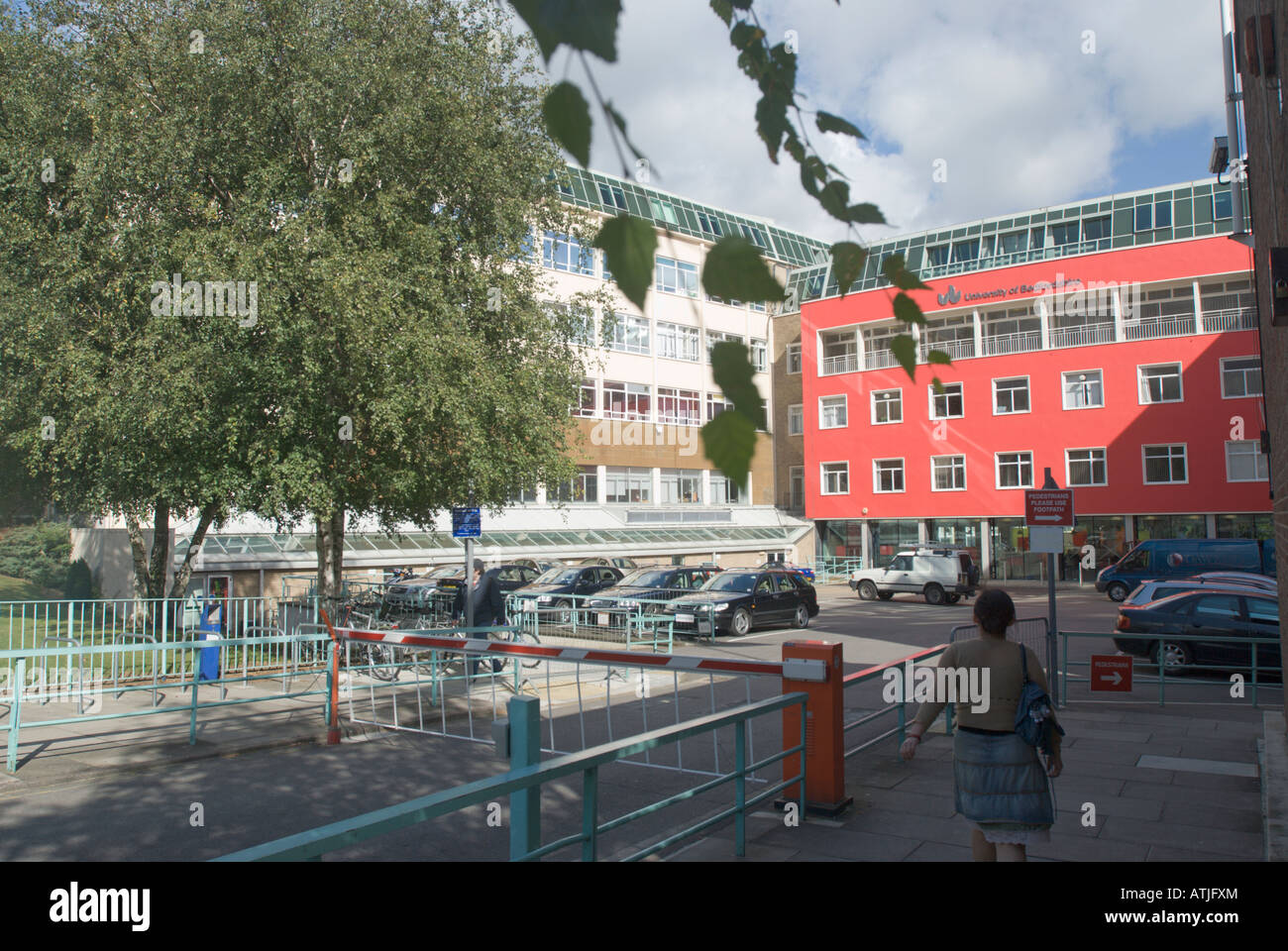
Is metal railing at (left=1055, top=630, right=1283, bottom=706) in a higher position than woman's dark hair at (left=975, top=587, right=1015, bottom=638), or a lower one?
lower

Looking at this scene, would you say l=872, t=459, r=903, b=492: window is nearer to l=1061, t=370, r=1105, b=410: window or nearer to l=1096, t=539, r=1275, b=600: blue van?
l=1061, t=370, r=1105, b=410: window

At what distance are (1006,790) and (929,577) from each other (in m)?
28.7

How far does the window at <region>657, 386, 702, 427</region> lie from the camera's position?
1863 inches

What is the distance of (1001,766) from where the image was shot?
4.46m

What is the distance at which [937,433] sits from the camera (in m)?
44.2

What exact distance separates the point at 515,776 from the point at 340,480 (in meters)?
11.9

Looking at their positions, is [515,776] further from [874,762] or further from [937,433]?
[937,433]

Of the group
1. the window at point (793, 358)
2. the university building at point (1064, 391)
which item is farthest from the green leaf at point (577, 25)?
the window at point (793, 358)

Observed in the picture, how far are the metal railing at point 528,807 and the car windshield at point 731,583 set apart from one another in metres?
16.3

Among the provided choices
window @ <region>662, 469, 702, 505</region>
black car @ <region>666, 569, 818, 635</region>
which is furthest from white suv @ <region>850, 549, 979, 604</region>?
window @ <region>662, 469, 702, 505</region>

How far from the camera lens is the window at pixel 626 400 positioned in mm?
45719

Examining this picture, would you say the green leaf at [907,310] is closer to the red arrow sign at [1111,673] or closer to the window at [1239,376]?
the red arrow sign at [1111,673]

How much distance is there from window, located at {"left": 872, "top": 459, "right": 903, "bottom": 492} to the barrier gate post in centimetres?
4079
